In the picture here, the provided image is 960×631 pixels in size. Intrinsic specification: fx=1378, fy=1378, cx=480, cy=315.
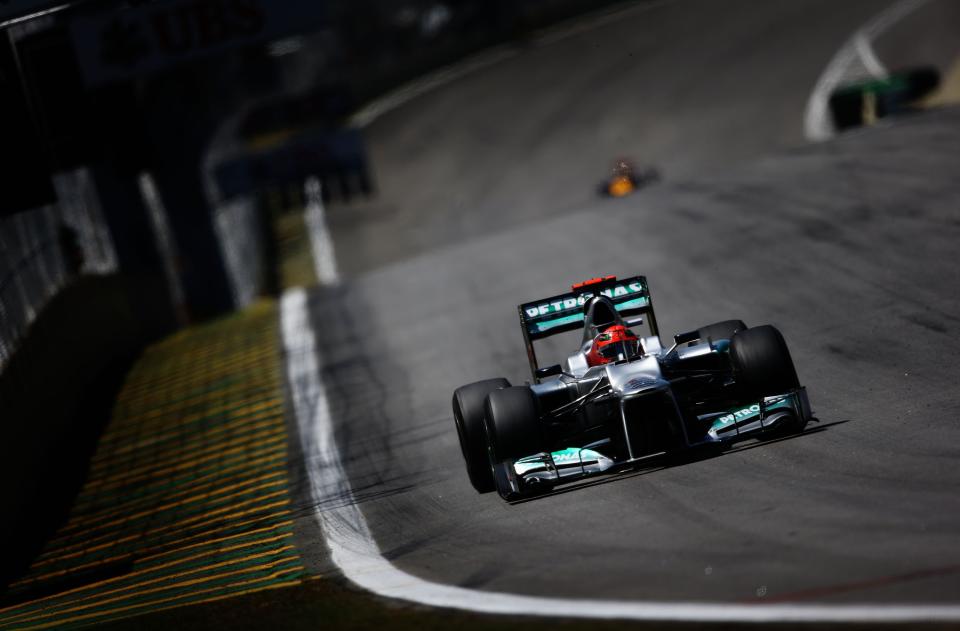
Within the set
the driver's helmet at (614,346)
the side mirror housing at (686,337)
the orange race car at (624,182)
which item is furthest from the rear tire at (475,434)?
the orange race car at (624,182)

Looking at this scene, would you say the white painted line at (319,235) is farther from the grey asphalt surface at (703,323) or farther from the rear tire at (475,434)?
the rear tire at (475,434)

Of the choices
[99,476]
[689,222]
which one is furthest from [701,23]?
[99,476]

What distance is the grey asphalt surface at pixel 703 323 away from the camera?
26.9ft

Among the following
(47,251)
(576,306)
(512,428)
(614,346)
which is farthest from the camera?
(47,251)

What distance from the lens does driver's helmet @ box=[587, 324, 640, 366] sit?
1170 centimetres

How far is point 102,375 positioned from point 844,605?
58.5 feet

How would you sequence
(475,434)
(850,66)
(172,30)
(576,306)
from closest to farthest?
(475,434) < (576,306) < (172,30) < (850,66)

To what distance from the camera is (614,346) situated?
38.5 ft

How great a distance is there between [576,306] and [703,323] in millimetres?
4719

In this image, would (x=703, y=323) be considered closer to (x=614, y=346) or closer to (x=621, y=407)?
(x=614, y=346)

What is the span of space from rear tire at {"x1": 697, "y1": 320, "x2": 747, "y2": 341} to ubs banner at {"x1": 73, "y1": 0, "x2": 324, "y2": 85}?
9198 mm

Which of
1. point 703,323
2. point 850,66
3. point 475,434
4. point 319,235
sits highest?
point 850,66

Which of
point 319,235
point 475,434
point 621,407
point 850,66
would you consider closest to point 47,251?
point 475,434

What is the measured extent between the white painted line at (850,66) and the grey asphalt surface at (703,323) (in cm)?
55
